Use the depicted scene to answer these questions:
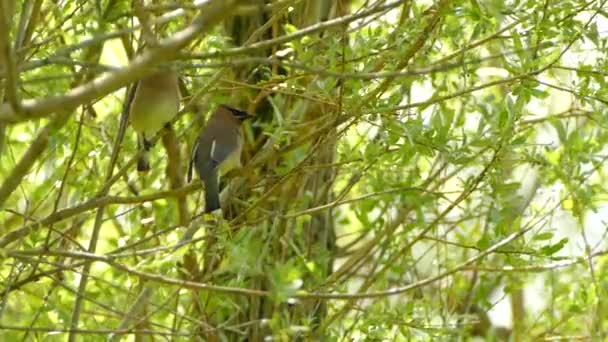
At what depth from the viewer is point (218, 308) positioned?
6215 mm

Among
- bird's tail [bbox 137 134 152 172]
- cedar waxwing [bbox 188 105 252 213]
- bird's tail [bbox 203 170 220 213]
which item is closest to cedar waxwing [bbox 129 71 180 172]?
bird's tail [bbox 137 134 152 172]

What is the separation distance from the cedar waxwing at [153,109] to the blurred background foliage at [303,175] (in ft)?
0.30

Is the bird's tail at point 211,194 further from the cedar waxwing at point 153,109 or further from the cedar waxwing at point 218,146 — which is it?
the cedar waxwing at point 153,109

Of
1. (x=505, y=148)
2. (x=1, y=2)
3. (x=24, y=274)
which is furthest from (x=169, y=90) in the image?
(x=1, y=2)

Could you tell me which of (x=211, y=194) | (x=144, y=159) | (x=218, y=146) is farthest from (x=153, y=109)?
(x=211, y=194)

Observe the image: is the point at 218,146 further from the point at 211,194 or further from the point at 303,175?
the point at 303,175

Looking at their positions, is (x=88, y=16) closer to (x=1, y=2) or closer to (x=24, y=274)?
(x=24, y=274)

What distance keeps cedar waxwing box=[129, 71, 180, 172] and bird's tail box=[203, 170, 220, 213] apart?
0.45m

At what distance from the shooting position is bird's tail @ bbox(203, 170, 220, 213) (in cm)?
597

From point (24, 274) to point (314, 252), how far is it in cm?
167

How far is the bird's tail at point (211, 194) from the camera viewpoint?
5.97 m

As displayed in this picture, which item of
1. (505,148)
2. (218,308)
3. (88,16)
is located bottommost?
(218,308)

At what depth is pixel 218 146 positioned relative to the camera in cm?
636

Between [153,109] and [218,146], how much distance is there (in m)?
0.51
